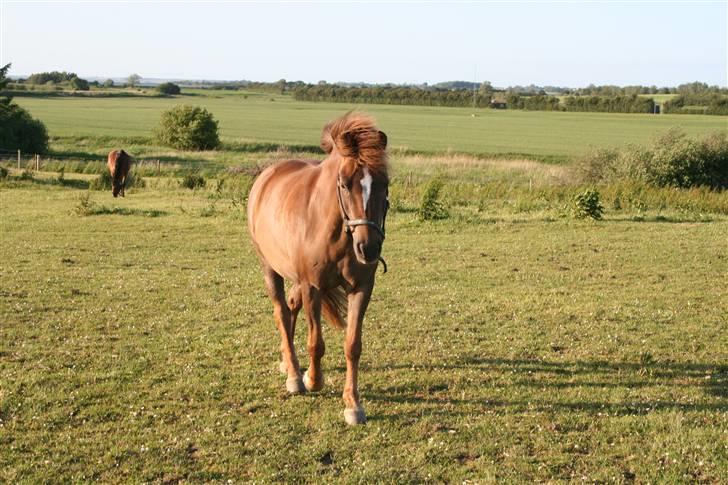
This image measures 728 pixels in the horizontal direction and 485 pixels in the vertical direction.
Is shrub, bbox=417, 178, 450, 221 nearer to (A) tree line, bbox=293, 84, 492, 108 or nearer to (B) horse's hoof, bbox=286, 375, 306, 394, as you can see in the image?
(B) horse's hoof, bbox=286, 375, 306, 394

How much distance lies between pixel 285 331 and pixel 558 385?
288cm

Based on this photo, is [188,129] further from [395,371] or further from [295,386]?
[295,386]

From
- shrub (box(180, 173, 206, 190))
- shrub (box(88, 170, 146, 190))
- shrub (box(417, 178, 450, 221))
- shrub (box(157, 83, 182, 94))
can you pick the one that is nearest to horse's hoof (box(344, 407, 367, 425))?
shrub (box(417, 178, 450, 221))

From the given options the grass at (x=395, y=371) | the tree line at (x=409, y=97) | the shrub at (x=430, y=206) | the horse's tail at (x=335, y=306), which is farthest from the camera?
the tree line at (x=409, y=97)

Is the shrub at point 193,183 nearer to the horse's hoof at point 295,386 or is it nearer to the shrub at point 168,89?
the horse's hoof at point 295,386

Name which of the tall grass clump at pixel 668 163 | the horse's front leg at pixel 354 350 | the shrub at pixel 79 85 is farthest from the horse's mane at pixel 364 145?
the shrub at pixel 79 85

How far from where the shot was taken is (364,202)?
19.2 ft

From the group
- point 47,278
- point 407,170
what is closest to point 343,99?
point 407,170

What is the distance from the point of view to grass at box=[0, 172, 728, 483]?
5.61 meters

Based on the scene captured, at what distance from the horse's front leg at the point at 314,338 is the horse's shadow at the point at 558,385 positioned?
1.67ft

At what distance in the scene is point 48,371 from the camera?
301 inches

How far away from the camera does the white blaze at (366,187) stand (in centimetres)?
Answer: 585

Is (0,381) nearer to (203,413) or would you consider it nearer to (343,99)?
(203,413)

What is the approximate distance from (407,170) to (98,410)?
34671mm
